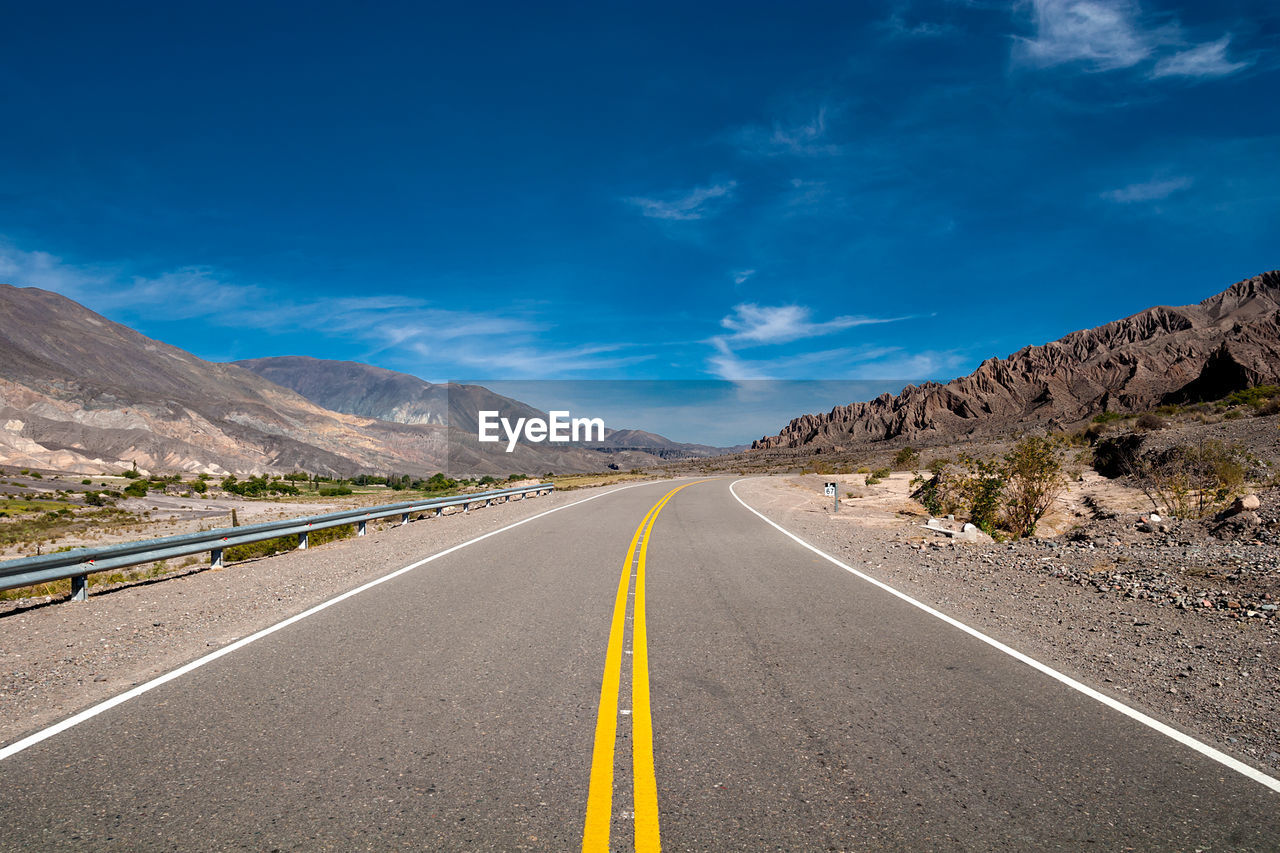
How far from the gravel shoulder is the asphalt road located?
0.60m

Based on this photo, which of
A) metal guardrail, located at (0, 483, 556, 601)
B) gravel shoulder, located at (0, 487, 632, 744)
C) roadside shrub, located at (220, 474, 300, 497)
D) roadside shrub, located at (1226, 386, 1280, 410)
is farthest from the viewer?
roadside shrub, located at (220, 474, 300, 497)

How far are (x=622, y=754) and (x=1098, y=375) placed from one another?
120 m

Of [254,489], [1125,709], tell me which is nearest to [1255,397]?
[1125,709]

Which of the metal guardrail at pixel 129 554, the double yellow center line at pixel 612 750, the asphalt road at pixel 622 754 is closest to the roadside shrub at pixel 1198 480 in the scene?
the asphalt road at pixel 622 754

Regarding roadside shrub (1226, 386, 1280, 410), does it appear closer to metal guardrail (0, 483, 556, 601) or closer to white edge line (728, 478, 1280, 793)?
white edge line (728, 478, 1280, 793)

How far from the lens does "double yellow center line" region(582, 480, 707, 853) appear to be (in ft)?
9.87

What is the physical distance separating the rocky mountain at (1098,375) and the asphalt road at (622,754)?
76.4m

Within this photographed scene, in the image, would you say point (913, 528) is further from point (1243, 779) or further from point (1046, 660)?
point (1243, 779)

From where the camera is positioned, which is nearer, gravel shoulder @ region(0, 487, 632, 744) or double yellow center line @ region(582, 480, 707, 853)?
double yellow center line @ region(582, 480, 707, 853)

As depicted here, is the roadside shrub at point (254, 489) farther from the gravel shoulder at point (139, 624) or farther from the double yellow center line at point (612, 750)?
the double yellow center line at point (612, 750)

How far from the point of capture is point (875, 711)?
14.9 feet

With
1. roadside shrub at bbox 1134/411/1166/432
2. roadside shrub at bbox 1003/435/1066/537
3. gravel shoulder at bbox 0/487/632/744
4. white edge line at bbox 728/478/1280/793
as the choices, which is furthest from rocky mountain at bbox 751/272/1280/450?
gravel shoulder at bbox 0/487/632/744

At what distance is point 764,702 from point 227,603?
713 cm

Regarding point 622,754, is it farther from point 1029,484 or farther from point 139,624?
point 1029,484
